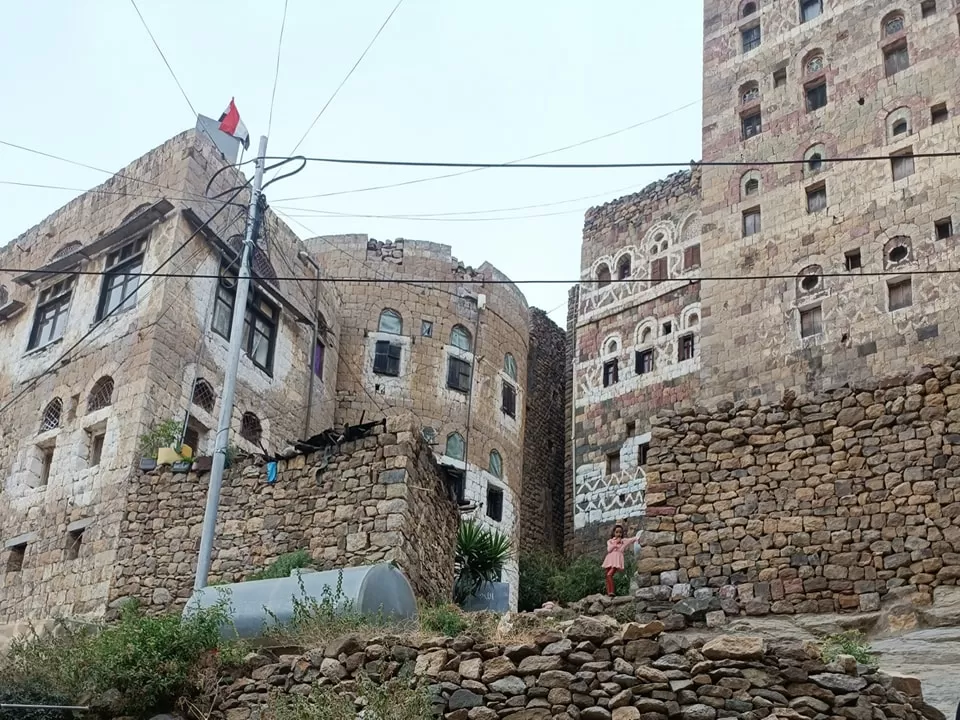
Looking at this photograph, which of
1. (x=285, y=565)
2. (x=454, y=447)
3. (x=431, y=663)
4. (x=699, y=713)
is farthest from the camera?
(x=454, y=447)

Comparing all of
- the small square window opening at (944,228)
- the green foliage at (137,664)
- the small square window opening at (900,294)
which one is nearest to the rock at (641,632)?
the green foliage at (137,664)

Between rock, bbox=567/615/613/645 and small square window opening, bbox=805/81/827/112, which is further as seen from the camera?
small square window opening, bbox=805/81/827/112

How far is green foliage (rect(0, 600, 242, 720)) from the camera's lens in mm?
11367

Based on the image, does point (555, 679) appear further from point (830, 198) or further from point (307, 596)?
point (830, 198)

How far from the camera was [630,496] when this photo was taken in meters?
29.8

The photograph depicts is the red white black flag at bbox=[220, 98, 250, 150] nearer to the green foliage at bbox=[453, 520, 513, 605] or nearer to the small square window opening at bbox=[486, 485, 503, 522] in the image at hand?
the green foliage at bbox=[453, 520, 513, 605]

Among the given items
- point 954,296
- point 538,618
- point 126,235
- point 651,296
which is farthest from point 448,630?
point 651,296

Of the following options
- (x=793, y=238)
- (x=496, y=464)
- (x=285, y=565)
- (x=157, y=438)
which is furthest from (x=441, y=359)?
(x=285, y=565)

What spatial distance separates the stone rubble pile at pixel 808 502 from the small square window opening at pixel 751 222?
1305cm

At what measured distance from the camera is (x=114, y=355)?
19969 mm

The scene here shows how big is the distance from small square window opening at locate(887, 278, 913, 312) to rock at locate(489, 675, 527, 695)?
1660cm

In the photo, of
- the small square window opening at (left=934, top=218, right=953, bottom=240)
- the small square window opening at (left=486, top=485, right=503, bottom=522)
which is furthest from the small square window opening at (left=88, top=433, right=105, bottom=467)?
the small square window opening at (left=934, top=218, right=953, bottom=240)

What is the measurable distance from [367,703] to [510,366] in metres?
21.8

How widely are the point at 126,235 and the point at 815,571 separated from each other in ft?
46.4
